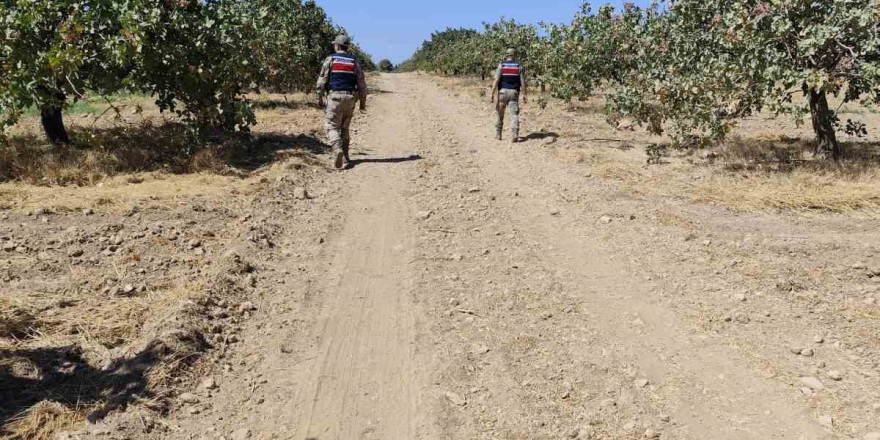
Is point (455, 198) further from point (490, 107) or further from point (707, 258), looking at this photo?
point (490, 107)

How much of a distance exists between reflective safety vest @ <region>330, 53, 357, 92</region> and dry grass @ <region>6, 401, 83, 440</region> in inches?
262

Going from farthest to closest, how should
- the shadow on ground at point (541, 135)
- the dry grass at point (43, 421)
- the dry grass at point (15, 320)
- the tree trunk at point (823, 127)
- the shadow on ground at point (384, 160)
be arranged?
1. the shadow on ground at point (541, 135)
2. the shadow on ground at point (384, 160)
3. the tree trunk at point (823, 127)
4. the dry grass at point (15, 320)
5. the dry grass at point (43, 421)

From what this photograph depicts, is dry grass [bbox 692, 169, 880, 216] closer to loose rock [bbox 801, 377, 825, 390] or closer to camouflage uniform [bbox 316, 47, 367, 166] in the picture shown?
loose rock [bbox 801, 377, 825, 390]

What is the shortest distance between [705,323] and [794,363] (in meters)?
0.66

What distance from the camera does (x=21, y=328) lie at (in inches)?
166

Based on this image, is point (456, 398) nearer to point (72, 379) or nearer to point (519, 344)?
point (519, 344)

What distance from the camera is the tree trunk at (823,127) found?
31.2 ft

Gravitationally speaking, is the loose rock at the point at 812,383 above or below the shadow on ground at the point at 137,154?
below

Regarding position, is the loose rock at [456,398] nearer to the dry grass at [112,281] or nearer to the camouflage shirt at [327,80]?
the dry grass at [112,281]

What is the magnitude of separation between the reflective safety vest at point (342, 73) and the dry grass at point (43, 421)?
666 cm

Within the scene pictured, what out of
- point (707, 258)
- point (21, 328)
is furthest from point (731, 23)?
point (21, 328)

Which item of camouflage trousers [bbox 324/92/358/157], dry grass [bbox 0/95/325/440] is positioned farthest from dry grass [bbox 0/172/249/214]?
camouflage trousers [bbox 324/92/358/157]

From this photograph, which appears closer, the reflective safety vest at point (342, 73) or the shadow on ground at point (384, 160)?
the reflective safety vest at point (342, 73)

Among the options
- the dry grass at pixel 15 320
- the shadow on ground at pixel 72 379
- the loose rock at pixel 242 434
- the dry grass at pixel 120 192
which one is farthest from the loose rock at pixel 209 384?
the dry grass at pixel 120 192
